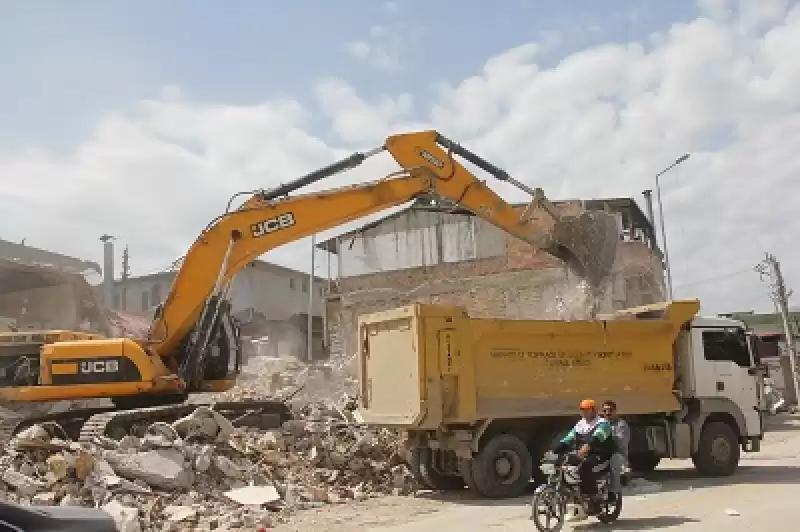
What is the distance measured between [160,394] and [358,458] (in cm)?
354

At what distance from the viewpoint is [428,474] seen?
43.0ft

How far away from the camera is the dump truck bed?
12.0 meters

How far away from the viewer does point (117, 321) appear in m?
31.9

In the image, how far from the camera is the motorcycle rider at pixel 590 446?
370 inches

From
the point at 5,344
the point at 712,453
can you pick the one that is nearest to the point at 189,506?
the point at 5,344

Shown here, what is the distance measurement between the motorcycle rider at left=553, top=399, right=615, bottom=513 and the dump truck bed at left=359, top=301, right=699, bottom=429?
2.57 metres

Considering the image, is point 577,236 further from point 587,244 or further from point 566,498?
point 566,498

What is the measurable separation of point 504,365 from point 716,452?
462 cm

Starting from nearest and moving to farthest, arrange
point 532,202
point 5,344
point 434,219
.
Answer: point 5,344 < point 532,202 < point 434,219

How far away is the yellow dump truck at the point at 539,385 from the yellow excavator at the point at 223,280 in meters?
2.23

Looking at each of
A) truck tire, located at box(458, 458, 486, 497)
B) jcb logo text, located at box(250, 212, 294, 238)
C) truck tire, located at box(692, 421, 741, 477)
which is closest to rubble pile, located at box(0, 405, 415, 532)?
truck tire, located at box(458, 458, 486, 497)

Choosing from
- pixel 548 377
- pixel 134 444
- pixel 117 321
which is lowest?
pixel 134 444

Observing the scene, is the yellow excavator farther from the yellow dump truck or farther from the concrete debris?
the concrete debris

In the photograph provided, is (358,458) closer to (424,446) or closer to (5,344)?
(424,446)
